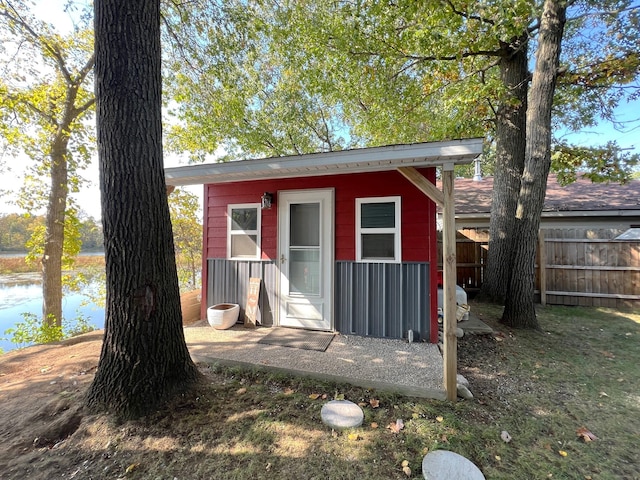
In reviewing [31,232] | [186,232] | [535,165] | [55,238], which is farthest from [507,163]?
[31,232]

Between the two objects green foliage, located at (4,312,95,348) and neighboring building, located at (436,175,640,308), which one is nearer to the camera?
neighboring building, located at (436,175,640,308)

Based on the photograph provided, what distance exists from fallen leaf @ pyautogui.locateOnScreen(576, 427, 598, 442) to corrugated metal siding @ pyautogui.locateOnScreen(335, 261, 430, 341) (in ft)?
5.54

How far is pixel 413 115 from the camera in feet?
25.8

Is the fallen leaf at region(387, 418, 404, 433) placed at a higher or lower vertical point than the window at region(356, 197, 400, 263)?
lower

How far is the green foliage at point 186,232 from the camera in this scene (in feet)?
31.6

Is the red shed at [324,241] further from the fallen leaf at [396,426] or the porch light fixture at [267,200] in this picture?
the fallen leaf at [396,426]

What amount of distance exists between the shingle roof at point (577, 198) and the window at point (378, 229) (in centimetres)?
480

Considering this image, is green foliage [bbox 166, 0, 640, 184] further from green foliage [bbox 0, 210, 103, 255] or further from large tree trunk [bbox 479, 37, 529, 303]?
green foliage [bbox 0, 210, 103, 255]

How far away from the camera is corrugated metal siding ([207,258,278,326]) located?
455cm

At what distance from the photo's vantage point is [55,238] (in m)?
6.98

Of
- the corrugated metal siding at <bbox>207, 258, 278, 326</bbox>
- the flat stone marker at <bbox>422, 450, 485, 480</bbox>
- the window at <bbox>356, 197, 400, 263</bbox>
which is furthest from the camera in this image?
the corrugated metal siding at <bbox>207, 258, 278, 326</bbox>

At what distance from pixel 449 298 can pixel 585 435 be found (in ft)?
4.68

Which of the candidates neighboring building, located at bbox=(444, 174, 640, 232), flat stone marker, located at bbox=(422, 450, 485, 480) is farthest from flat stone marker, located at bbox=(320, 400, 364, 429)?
neighboring building, located at bbox=(444, 174, 640, 232)

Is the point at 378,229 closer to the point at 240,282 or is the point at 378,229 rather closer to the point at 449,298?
the point at 449,298
